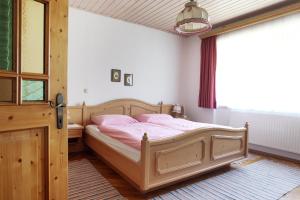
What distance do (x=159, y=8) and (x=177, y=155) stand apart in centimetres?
271

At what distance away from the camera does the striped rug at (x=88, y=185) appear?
2166 millimetres

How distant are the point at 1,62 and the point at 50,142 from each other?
1.86 feet

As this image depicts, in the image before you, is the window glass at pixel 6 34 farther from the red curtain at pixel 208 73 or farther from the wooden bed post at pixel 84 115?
the red curtain at pixel 208 73

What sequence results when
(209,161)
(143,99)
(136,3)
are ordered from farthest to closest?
(143,99)
(136,3)
(209,161)

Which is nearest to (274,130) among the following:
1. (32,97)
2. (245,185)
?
(245,185)

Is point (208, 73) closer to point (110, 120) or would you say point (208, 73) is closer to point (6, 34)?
point (110, 120)

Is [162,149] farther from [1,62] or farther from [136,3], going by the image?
[136,3]

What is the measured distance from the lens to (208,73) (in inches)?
183

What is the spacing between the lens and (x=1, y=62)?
1.14m

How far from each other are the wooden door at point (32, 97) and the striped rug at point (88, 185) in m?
0.83

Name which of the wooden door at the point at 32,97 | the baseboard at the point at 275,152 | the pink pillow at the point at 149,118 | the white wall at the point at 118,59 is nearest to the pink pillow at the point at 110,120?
the pink pillow at the point at 149,118

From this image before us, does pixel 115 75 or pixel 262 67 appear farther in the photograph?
pixel 115 75

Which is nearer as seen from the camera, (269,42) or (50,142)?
(50,142)

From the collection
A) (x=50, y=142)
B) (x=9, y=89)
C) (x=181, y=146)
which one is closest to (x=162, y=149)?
(x=181, y=146)
